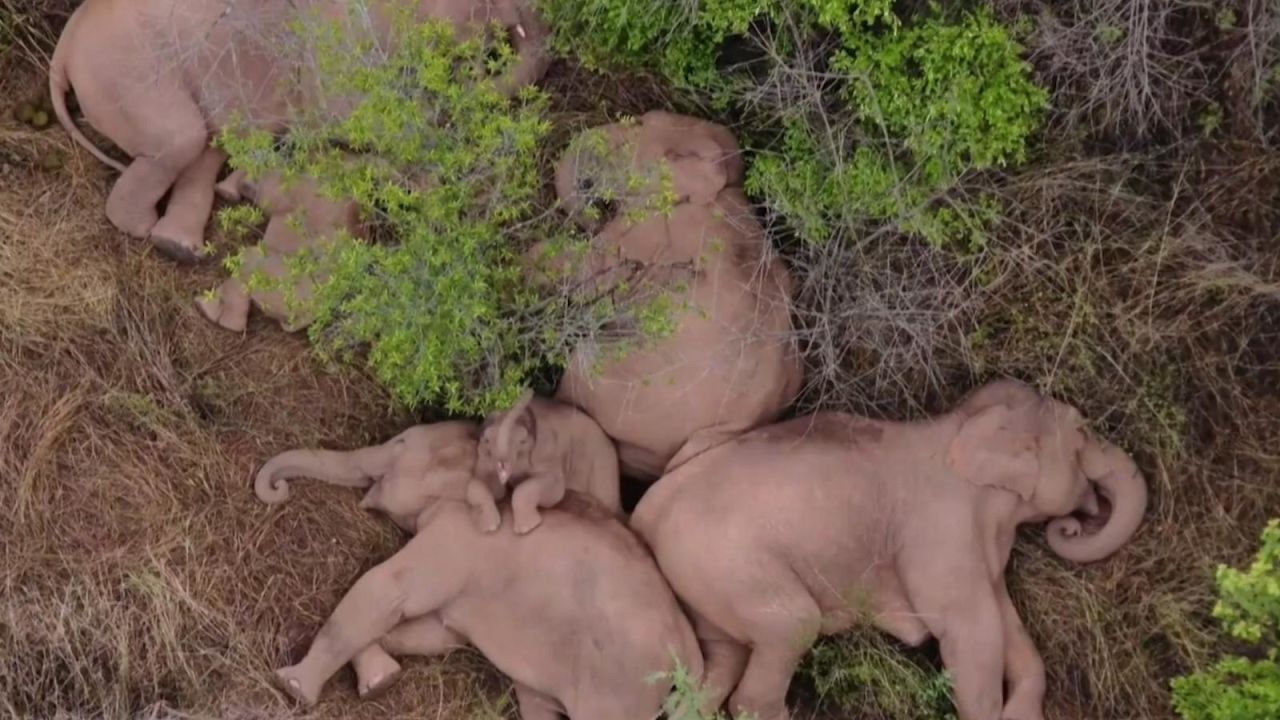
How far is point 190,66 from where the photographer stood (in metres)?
3.25

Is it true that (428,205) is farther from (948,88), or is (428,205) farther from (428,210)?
(948,88)

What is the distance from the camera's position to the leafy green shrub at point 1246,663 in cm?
269

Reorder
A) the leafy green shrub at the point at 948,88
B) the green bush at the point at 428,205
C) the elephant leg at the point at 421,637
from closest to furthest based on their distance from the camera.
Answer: the green bush at the point at 428,205 → the leafy green shrub at the point at 948,88 → the elephant leg at the point at 421,637

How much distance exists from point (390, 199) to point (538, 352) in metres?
0.60

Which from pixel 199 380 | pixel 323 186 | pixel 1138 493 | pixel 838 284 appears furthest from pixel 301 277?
pixel 1138 493

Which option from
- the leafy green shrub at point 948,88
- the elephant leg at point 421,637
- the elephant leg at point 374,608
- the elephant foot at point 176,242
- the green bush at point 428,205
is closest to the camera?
the green bush at point 428,205

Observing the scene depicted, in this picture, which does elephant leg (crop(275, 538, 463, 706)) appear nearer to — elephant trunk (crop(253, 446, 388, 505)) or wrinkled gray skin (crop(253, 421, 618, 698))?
wrinkled gray skin (crop(253, 421, 618, 698))

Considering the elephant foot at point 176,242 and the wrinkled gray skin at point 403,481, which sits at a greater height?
the elephant foot at point 176,242

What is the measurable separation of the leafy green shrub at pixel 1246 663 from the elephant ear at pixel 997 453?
53cm

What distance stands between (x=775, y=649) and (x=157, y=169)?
1.97 meters

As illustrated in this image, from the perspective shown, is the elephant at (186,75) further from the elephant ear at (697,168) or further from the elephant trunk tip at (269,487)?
the elephant trunk tip at (269,487)

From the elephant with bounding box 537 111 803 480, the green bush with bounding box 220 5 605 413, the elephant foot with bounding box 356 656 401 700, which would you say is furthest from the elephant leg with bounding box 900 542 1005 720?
the elephant foot with bounding box 356 656 401 700

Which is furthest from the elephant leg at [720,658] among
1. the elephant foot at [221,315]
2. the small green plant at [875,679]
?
the elephant foot at [221,315]

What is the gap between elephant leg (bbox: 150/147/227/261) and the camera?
11.1 ft
